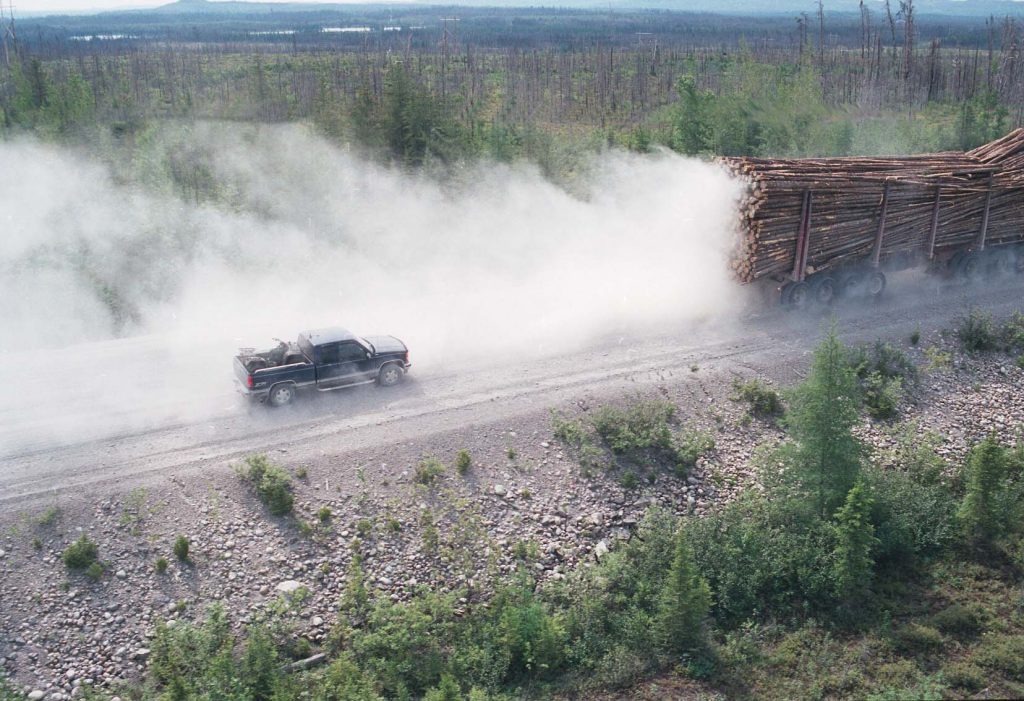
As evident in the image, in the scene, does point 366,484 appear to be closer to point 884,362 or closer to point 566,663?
point 566,663

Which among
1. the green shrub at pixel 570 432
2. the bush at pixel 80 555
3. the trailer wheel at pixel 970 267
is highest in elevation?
the trailer wheel at pixel 970 267

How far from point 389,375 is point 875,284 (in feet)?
46.0

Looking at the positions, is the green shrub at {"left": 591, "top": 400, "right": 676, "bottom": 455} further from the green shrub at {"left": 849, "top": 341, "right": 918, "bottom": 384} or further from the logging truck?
the logging truck

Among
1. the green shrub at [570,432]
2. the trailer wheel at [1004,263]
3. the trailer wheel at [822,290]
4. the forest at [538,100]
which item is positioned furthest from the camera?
the forest at [538,100]

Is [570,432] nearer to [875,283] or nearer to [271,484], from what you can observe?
[271,484]

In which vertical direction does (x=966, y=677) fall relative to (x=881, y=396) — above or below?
below

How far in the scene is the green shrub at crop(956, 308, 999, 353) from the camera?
73.3 feet

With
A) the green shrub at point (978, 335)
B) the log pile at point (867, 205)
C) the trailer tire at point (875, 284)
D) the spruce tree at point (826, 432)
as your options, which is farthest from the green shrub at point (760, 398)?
the trailer tire at point (875, 284)

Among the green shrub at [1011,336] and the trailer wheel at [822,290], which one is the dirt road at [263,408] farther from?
the green shrub at [1011,336]

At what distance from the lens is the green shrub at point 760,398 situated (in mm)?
19781

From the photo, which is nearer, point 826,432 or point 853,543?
point 853,543

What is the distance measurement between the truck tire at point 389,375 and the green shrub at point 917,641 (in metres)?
11.1

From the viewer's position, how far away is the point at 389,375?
19.6m

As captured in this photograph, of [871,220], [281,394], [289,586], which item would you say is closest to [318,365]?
[281,394]
